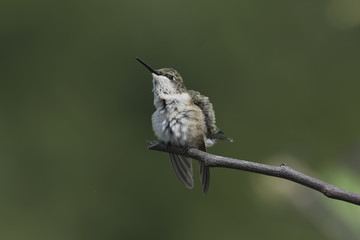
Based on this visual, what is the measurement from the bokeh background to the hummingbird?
104 inches

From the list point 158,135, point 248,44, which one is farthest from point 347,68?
point 158,135

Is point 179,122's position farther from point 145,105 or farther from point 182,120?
point 145,105

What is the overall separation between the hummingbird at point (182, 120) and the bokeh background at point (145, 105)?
265 centimetres

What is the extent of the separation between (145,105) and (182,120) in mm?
3615

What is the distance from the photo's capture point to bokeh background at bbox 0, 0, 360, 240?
6.16m

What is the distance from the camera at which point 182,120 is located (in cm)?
288

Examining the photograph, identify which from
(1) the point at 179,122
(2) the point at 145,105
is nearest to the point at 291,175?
(1) the point at 179,122

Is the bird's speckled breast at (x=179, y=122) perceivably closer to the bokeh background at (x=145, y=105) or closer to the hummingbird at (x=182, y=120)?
the hummingbird at (x=182, y=120)

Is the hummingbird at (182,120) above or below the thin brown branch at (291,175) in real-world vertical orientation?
above

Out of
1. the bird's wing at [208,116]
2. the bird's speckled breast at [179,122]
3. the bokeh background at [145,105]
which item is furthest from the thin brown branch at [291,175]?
the bokeh background at [145,105]

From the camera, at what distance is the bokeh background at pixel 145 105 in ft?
20.2

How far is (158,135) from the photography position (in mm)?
2885

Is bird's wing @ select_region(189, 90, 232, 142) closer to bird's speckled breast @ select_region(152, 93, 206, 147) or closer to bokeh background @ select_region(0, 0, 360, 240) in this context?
bird's speckled breast @ select_region(152, 93, 206, 147)

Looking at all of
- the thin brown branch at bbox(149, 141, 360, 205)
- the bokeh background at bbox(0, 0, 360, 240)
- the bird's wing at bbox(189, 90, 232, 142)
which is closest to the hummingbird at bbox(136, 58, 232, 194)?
the bird's wing at bbox(189, 90, 232, 142)
